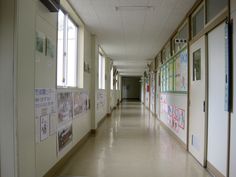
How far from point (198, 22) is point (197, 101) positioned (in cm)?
154

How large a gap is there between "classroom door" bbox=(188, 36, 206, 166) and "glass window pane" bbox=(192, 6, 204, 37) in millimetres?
263

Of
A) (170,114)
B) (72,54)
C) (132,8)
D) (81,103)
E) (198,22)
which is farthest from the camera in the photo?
(170,114)

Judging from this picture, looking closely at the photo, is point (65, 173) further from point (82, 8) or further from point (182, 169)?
point (82, 8)

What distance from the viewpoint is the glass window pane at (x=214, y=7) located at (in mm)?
3170

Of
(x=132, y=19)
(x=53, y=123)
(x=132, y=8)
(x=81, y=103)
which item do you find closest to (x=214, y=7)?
(x=132, y=8)

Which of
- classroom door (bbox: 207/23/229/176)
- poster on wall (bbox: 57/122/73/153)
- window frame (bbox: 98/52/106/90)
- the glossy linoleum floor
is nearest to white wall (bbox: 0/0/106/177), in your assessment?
poster on wall (bbox: 57/122/73/153)

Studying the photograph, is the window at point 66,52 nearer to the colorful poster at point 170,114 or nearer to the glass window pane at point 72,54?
the glass window pane at point 72,54

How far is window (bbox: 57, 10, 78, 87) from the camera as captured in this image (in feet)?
14.7

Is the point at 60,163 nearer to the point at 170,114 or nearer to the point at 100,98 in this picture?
the point at 170,114

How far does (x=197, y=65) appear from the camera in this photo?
4277mm

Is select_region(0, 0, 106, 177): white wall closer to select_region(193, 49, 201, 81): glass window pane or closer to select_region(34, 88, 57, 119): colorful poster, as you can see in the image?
select_region(34, 88, 57, 119): colorful poster

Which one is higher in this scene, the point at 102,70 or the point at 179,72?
the point at 102,70

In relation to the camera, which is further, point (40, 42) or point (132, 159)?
point (132, 159)

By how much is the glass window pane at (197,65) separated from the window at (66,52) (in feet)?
8.56
